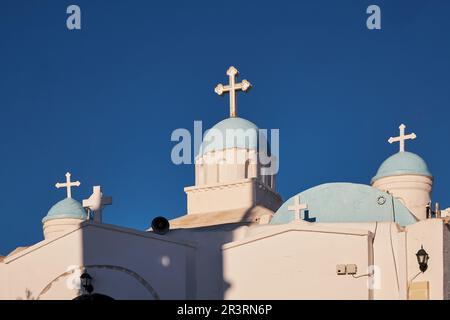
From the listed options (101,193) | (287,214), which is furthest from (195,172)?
(287,214)

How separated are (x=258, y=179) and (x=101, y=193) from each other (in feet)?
23.1

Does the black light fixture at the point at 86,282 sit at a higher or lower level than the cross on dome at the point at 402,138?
lower

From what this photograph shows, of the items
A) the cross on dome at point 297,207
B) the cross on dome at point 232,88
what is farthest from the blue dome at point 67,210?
the cross on dome at point 297,207

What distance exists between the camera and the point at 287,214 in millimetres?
26578

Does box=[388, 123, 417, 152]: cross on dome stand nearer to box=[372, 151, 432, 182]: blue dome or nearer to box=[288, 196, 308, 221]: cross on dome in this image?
box=[372, 151, 432, 182]: blue dome

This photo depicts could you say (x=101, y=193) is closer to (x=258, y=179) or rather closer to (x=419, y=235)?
(x=258, y=179)

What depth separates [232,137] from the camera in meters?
33.7

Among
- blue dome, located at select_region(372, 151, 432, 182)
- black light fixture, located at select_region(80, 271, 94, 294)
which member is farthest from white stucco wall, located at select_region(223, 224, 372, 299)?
blue dome, located at select_region(372, 151, 432, 182)

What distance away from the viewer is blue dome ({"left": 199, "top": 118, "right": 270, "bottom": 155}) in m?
33.8

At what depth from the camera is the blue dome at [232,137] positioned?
111 ft

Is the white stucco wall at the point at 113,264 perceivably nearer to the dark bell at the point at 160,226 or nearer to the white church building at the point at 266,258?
the white church building at the point at 266,258

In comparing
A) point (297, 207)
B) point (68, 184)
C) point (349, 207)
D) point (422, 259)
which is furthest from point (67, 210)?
point (422, 259)

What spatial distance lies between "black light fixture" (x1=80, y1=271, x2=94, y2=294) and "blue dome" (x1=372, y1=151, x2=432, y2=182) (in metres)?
14.1

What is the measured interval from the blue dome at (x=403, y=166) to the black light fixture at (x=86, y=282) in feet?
46.3
